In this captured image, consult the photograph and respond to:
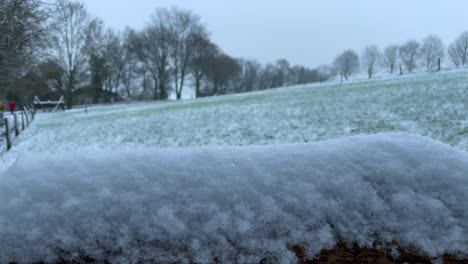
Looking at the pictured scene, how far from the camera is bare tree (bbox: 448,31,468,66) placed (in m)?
42.3

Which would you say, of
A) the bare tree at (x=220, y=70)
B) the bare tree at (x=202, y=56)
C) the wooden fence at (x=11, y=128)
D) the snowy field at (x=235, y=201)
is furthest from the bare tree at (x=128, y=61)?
the snowy field at (x=235, y=201)

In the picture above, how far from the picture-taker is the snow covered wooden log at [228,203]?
1040mm

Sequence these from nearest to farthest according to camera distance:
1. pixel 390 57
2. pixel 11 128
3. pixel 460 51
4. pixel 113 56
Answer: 1. pixel 11 128
2. pixel 460 51
3. pixel 113 56
4. pixel 390 57

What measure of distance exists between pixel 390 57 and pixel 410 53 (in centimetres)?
965

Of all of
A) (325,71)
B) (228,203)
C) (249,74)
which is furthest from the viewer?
(325,71)

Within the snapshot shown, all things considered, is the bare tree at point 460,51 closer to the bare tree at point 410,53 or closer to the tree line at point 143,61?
the tree line at point 143,61

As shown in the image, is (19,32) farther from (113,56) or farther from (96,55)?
(113,56)

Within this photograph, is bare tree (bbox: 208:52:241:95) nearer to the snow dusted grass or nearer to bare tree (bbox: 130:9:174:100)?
bare tree (bbox: 130:9:174:100)

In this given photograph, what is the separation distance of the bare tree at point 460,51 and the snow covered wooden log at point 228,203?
4839 cm

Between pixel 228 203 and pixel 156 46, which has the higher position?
pixel 156 46

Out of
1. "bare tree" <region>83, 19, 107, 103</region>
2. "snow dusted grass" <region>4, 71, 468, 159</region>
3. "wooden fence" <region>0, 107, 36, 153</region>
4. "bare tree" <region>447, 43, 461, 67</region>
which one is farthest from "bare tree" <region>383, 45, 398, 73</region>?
"wooden fence" <region>0, 107, 36, 153</region>

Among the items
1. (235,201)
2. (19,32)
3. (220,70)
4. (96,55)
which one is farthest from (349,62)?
(235,201)

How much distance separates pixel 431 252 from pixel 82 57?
52629 mm

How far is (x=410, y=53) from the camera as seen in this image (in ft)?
241
